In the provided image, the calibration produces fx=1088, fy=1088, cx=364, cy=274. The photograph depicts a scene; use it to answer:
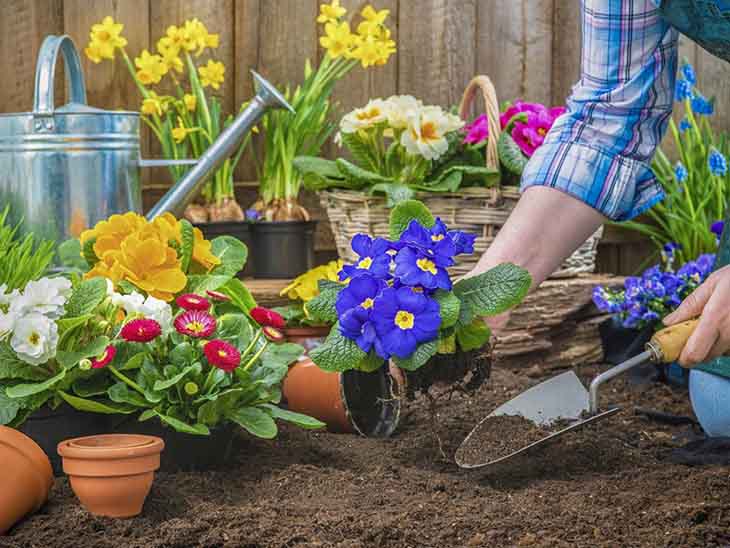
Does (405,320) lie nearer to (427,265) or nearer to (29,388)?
(427,265)

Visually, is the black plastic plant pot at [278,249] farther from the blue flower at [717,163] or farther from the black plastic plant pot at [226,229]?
the blue flower at [717,163]

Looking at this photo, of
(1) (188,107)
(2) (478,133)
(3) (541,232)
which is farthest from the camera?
(1) (188,107)

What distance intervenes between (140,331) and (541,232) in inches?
26.2

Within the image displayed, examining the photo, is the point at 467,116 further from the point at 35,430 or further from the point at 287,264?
the point at 35,430

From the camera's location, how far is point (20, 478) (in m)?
1.44

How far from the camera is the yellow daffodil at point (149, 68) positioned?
2.80 meters

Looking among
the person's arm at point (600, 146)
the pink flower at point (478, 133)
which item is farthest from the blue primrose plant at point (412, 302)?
the pink flower at point (478, 133)

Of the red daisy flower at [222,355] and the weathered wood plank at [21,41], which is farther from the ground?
the weathered wood plank at [21,41]

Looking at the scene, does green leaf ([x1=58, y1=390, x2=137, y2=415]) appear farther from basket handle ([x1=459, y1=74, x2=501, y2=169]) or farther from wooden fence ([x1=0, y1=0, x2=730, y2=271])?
wooden fence ([x1=0, y1=0, x2=730, y2=271])

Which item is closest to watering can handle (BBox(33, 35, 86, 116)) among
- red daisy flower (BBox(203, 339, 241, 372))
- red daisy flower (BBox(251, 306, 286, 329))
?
red daisy flower (BBox(251, 306, 286, 329))

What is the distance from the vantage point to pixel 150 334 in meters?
1.58

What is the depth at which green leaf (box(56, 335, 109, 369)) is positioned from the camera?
1.61 metres

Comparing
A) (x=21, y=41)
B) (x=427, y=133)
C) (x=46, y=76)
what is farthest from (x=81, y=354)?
(x=21, y=41)

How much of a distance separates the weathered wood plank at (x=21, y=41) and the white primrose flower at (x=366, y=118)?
898 millimetres
